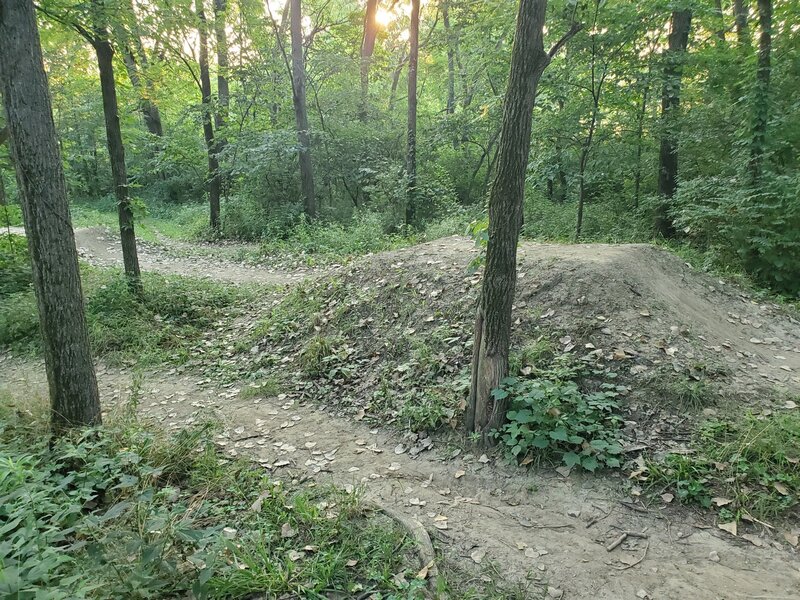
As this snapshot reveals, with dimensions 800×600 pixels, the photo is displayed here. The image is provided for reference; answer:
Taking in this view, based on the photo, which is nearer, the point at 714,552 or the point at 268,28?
the point at 714,552

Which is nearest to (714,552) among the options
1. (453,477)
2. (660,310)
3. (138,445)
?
(453,477)

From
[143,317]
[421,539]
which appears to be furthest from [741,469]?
[143,317]

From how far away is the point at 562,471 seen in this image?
4.09m

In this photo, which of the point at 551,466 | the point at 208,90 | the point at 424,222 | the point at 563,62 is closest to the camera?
the point at 551,466

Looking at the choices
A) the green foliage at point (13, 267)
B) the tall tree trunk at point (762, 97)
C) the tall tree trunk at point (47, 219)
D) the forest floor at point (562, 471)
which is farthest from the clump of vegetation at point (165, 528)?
the tall tree trunk at point (762, 97)

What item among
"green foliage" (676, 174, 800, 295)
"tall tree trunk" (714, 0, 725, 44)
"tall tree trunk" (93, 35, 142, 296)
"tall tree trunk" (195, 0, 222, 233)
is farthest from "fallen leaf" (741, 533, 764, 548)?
"tall tree trunk" (195, 0, 222, 233)

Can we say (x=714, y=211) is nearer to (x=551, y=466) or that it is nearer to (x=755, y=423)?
(x=755, y=423)

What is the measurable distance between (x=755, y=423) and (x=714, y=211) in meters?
5.73

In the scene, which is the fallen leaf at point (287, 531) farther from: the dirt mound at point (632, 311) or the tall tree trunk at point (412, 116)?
the tall tree trunk at point (412, 116)

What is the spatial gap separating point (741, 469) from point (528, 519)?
5.45 feet

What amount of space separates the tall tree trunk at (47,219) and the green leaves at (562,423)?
3.62 metres

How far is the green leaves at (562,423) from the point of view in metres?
4.12

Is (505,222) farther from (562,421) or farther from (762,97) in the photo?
(762,97)

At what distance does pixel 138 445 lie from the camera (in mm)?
4102
